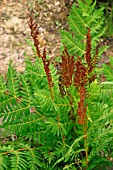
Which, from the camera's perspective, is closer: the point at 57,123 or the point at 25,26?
the point at 57,123

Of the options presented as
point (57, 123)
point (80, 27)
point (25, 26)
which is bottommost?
point (57, 123)

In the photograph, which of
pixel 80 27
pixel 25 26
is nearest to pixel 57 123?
pixel 80 27

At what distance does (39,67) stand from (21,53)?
2.03 meters

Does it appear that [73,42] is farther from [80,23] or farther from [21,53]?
[21,53]

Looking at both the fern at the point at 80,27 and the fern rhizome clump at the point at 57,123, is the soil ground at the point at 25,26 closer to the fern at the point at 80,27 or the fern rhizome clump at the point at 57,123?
the fern at the point at 80,27

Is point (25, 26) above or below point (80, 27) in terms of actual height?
Result: below

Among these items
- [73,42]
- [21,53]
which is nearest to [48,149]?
[73,42]

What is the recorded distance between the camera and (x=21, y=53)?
4781mm

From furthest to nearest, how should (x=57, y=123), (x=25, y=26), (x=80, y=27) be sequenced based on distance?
(x=25, y=26) → (x=80, y=27) → (x=57, y=123)

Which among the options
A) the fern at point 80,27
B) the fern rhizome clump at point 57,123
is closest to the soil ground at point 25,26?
the fern at point 80,27

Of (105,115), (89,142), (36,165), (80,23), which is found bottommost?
(36,165)

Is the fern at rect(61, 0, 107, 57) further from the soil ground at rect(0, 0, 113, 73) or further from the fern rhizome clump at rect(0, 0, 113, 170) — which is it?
the soil ground at rect(0, 0, 113, 73)

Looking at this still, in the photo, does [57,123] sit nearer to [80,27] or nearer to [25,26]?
[80,27]

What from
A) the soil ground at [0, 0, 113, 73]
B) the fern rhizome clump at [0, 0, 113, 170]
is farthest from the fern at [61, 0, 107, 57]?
the soil ground at [0, 0, 113, 73]
